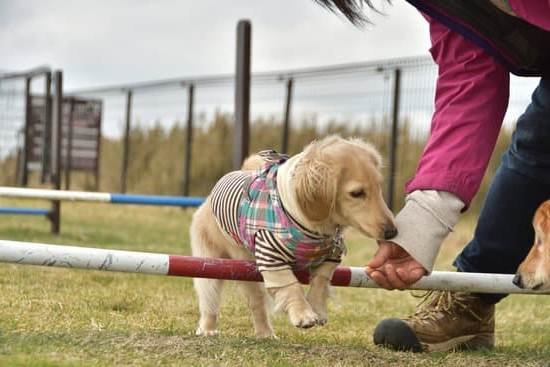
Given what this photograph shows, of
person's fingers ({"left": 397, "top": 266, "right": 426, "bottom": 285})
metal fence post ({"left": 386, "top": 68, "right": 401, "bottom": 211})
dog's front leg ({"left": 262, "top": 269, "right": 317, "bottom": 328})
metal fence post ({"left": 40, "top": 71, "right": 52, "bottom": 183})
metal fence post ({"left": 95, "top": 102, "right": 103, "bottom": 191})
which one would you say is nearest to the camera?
person's fingers ({"left": 397, "top": 266, "right": 426, "bottom": 285})

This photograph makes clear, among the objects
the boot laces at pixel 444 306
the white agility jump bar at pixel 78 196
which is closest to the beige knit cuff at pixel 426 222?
the boot laces at pixel 444 306

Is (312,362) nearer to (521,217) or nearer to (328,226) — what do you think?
(328,226)

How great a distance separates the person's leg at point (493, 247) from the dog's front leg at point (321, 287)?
0.42m

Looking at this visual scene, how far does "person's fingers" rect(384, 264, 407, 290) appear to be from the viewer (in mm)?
2311

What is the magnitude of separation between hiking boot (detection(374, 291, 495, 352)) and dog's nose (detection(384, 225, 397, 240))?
2.18 feet

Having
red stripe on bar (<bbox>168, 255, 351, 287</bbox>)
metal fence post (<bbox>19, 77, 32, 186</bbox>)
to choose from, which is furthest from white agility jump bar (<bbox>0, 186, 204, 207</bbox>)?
metal fence post (<bbox>19, 77, 32, 186</bbox>)

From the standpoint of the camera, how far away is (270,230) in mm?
2459

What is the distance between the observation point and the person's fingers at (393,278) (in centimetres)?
231

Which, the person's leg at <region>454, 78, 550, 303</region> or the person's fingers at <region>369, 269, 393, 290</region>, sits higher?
the person's leg at <region>454, 78, 550, 303</region>

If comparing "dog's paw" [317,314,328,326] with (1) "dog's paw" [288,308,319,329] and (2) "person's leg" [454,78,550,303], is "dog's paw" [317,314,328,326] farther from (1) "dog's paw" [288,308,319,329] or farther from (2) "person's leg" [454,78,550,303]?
(2) "person's leg" [454,78,550,303]

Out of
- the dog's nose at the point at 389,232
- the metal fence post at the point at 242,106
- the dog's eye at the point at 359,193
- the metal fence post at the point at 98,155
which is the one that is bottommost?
the metal fence post at the point at 98,155

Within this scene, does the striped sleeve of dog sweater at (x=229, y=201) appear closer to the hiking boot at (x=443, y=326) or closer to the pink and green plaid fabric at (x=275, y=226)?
the pink and green plaid fabric at (x=275, y=226)

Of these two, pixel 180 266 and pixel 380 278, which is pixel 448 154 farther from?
pixel 180 266

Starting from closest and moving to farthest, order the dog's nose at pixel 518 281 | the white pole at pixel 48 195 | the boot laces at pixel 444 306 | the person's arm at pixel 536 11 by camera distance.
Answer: the person's arm at pixel 536 11 < the dog's nose at pixel 518 281 < the boot laces at pixel 444 306 < the white pole at pixel 48 195
